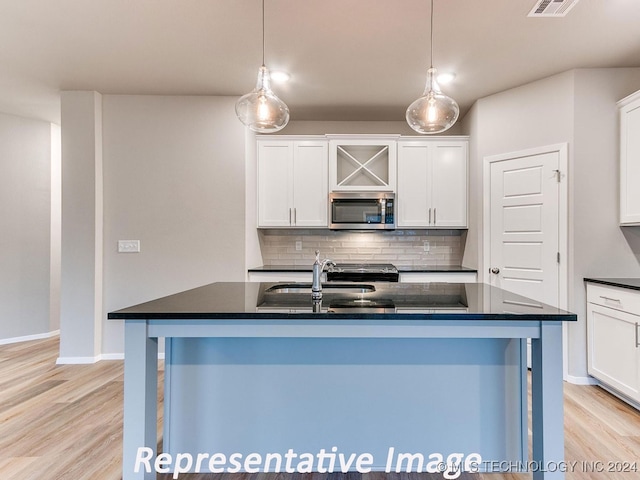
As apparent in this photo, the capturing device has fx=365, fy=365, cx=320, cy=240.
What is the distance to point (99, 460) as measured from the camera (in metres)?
2.01

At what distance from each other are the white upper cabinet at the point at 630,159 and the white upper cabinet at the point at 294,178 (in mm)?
2627

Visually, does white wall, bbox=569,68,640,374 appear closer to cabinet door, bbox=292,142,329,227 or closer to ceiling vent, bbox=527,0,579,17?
ceiling vent, bbox=527,0,579,17

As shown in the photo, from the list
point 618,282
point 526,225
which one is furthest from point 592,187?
point 618,282

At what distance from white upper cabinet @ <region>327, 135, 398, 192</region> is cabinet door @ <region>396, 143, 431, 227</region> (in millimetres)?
104

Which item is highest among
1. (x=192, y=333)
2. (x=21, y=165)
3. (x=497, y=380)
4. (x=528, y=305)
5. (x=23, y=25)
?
(x=23, y=25)

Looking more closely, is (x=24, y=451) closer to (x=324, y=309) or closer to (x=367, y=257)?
(x=324, y=309)

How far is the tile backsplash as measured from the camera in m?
4.35

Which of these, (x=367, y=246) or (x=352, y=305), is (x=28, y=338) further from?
(x=352, y=305)

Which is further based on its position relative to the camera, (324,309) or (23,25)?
(23,25)

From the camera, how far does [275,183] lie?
4047 millimetres

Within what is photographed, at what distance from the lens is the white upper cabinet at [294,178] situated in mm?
4031

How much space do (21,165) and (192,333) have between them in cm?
441

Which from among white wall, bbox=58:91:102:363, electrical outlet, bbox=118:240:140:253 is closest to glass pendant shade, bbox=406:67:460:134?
electrical outlet, bbox=118:240:140:253

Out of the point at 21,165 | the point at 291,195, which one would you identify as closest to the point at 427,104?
the point at 291,195
